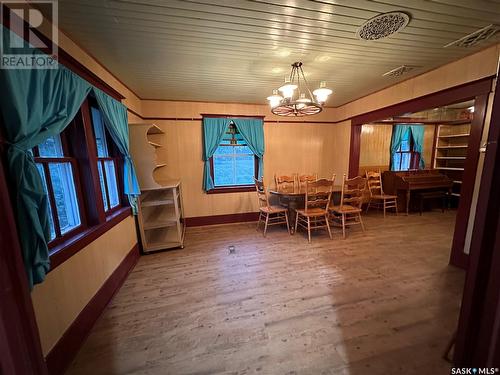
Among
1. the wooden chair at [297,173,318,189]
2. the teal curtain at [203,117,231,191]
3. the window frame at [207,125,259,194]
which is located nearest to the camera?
the teal curtain at [203,117,231,191]

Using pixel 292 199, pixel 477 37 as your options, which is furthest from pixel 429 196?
pixel 477 37

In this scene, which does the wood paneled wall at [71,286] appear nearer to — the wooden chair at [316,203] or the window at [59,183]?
the window at [59,183]

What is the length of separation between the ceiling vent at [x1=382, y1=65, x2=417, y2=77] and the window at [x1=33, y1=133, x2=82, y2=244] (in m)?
3.66

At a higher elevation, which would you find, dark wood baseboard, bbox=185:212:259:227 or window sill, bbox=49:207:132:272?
window sill, bbox=49:207:132:272

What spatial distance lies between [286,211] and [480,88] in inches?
106

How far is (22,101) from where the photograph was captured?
107 cm

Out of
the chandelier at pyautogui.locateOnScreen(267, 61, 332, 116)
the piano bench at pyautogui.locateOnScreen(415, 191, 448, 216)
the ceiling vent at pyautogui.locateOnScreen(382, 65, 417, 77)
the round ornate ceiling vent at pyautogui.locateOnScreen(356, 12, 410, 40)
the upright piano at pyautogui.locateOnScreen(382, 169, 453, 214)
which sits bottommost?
the piano bench at pyautogui.locateOnScreen(415, 191, 448, 216)

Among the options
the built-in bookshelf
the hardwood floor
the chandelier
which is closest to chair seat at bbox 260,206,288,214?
the hardwood floor

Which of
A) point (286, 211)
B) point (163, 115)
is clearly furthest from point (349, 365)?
point (163, 115)

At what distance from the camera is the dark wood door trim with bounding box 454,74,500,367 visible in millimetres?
Answer: 512

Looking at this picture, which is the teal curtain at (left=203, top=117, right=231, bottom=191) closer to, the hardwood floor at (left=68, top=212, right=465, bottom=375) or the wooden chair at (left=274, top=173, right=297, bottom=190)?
the wooden chair at (left=274, top=173, right=297, bottom=190)

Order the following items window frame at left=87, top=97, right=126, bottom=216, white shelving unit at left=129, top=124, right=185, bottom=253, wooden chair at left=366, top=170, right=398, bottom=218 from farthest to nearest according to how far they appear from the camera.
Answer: wooden chair at left=366, top=170, right=398, bottom=218 → white shelving unit at left=129, top=124, right=185, bottom=253 → window frame at left=87, top=97, right=126, bottom=216

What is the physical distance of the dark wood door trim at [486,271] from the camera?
0.51 metres

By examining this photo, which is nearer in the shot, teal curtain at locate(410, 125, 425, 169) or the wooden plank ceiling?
the wooden plank ceiling
